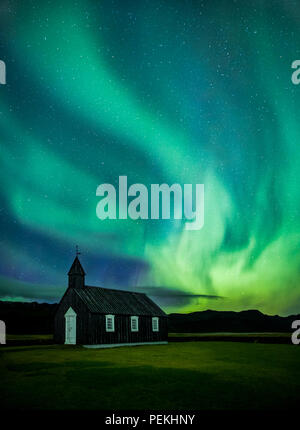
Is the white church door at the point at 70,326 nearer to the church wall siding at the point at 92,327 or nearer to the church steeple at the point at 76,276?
the church wall siding at the point at 92,327

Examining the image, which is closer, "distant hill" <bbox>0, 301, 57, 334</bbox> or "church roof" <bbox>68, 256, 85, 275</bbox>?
"church roof" <bbox>68, 256, 85, 275</bbox>

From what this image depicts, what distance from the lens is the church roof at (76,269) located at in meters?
40.8

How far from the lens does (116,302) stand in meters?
43.0

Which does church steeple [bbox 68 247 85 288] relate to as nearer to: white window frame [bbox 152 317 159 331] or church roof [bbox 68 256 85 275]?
church roof [bbox 68 256 85 275]

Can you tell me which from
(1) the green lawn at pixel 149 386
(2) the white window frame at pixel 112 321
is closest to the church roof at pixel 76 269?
(2) the white window frame at pixel 112 321

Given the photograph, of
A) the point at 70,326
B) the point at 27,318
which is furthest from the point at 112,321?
the point at 27,318

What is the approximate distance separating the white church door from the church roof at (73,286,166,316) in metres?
1.74

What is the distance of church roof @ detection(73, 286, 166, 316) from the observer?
39575 mm

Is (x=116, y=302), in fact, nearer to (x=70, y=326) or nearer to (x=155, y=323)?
(x=155, y=323)

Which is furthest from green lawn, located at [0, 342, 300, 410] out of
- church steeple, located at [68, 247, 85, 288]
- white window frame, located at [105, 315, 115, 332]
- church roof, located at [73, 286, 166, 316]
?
church steeple, located at [68, 247, 85, 288]

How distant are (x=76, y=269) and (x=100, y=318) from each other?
5.60 meters
